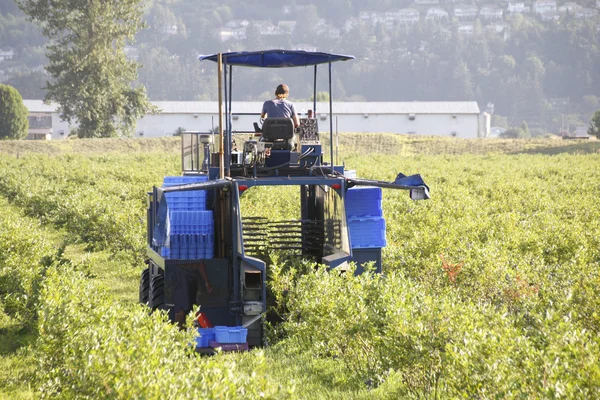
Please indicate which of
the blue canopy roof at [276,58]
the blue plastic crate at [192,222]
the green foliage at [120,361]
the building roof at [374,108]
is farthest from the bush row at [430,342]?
the building roof at [374,108]

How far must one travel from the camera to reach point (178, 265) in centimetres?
1049

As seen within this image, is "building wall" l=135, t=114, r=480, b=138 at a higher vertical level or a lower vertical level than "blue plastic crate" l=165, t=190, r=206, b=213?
higher

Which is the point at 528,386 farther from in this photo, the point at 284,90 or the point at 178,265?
the point at 284,90

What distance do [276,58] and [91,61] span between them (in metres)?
70.0

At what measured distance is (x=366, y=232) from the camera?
1137cm

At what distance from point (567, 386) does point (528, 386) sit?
76 cm

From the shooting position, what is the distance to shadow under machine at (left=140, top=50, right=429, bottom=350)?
409 inches

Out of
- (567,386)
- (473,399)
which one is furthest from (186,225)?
(567,386)

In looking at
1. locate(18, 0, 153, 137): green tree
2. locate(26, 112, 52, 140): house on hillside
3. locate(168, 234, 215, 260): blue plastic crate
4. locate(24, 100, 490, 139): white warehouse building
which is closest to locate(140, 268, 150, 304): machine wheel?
locate(168, 234, 215, 260): blue plastic crate

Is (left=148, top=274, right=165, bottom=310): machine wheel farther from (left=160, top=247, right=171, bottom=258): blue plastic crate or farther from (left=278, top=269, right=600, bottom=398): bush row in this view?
(left=278, top=269, right=600, bottom=398): bush row

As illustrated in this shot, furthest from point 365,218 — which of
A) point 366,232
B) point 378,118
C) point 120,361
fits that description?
point 378,118

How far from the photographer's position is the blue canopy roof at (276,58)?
11391 millimetres

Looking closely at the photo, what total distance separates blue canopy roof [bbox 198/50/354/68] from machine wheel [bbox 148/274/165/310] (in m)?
2.86

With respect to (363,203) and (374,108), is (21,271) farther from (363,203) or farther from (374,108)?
(374,108)
